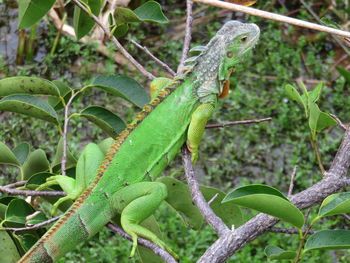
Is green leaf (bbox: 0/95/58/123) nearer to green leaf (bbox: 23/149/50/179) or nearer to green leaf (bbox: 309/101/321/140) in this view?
green leaf (bbox: 23/149/50/179)

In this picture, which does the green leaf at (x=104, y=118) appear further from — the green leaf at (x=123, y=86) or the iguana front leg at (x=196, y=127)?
the iguana front leg at (x=196, y=127)

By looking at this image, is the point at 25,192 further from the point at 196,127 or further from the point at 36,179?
the point at 196,127

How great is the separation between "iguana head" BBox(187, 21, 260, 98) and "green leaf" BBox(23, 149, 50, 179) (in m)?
0.62

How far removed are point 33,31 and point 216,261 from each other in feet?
11.1

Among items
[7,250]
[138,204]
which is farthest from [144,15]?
[7,250]

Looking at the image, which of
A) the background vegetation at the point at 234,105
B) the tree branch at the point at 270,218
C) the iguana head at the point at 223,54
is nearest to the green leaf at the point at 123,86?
the iguana head at the point at 223,54

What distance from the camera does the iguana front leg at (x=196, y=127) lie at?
7.37 feet

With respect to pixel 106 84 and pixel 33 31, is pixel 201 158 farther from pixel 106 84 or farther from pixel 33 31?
pixel 106 84

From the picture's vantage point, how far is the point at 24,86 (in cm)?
218

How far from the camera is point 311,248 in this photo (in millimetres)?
1527

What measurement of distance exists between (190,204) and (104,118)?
0.40 metres

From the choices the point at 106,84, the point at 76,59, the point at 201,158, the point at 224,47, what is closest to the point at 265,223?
the point at 106,84

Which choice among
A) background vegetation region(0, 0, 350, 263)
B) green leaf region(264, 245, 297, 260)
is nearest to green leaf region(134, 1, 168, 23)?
green leaf region(264, 245, 297, 260)

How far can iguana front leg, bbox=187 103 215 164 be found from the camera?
225 centimetres
